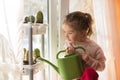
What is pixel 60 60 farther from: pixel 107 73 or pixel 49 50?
pixel 107 73

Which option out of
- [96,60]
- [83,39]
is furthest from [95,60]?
[83,39]

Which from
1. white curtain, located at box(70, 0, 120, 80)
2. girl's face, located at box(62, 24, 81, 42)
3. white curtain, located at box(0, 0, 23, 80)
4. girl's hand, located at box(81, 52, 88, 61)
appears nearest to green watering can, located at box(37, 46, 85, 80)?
girl's hand, located at box(81, 52, 88, 61)

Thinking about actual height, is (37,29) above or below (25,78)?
above

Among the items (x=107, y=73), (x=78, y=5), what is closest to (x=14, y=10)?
(x=78, y=5)

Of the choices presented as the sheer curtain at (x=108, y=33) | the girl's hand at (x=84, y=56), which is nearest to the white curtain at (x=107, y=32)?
the sheer curtain at (x=108, y=33)

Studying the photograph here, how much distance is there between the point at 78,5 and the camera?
1951 mm

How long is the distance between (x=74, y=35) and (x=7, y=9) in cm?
47

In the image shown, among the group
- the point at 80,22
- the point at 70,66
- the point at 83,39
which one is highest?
the point at 80,22

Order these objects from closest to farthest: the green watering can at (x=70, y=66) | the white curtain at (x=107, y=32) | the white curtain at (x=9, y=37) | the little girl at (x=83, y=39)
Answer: the white curtain at (x=9, y=37), the green watering can at (x=70, y=66), the little girl at (x=83, y=39), the white curtain at (x=107, y=32)

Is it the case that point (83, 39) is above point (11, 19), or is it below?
below

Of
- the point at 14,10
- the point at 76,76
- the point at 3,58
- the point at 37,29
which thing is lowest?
the point at 76,76

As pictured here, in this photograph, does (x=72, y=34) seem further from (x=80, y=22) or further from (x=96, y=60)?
(x=96, y=60)

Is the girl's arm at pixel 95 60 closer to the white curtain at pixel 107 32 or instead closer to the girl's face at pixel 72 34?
the girl's face at pixel 72 34

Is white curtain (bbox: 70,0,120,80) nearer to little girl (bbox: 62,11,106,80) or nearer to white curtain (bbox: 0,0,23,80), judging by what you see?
little girl (bbox: 62,11,106,80)
